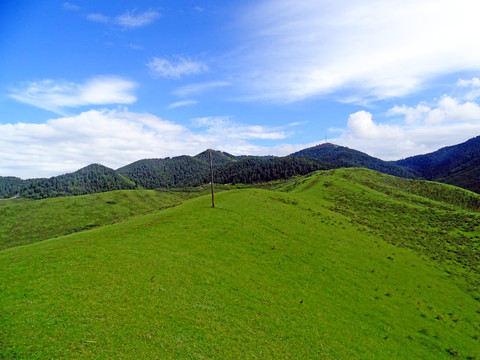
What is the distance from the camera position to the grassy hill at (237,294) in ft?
55.7

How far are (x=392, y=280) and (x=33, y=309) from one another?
41684mm

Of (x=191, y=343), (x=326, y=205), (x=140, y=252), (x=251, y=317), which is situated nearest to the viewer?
(x=191, y=343)

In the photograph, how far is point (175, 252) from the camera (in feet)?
100

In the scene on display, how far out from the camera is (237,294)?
2434cm

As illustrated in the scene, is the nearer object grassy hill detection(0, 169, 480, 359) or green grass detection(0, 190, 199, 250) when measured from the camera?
grassy hill detection(0, 169, 480, 359)

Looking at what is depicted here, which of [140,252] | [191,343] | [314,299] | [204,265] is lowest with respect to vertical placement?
[314,299]

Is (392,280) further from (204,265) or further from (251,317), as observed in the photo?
(204,265)

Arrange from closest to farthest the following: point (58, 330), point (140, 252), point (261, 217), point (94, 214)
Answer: point (58, 330) < point (140, 252) < point (261, 217) < point (94, 214)

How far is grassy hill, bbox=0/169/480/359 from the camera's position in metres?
17.0

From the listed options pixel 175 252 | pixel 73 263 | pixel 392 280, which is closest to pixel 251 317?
pixel 175 252

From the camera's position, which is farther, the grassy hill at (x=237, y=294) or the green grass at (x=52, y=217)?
the green grass at (x=52, y=217)

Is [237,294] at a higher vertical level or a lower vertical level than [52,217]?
higher

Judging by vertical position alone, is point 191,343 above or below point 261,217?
→ below

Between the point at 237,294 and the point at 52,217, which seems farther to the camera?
the point at 52,217
